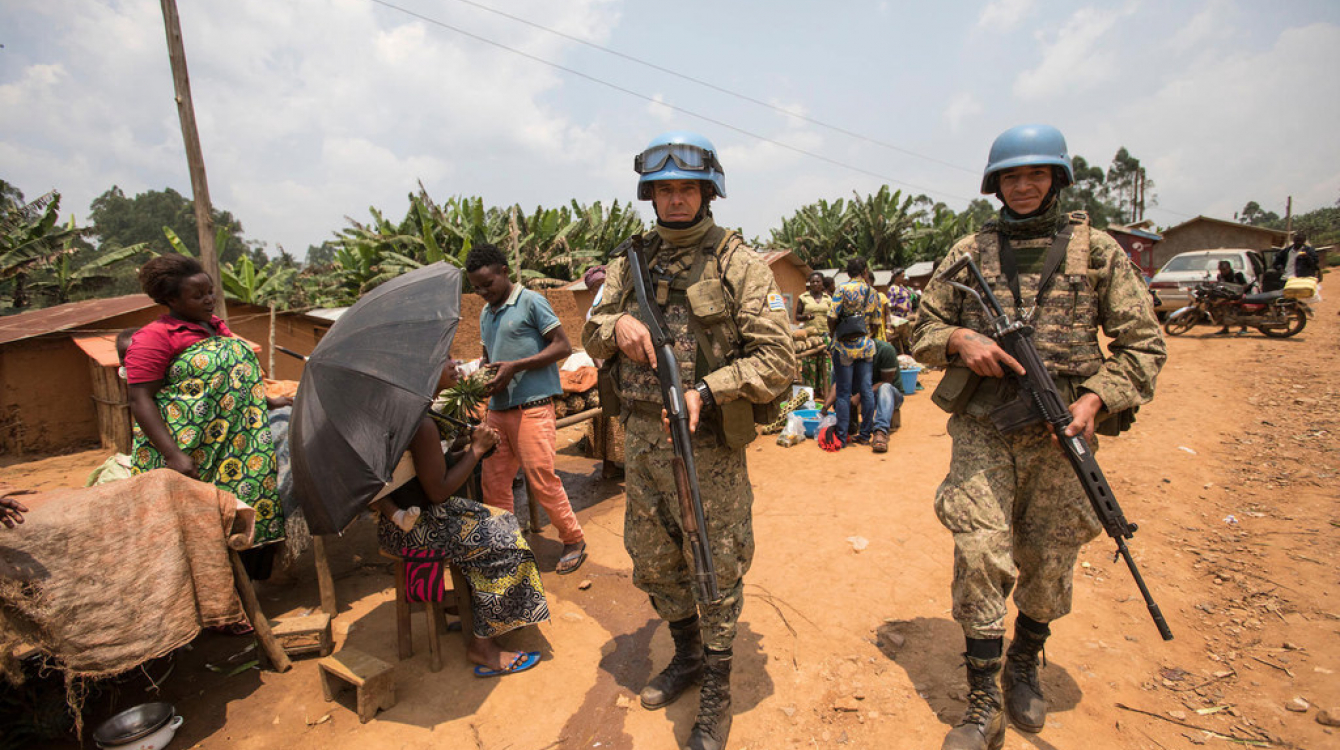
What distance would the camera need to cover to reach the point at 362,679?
2816 millimetres

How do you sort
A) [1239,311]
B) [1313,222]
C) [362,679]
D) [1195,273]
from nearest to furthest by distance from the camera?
[362,679], [1239,311], [1195,273], [1313,222]

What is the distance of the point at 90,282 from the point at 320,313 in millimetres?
9797

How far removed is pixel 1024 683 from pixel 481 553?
2515mm

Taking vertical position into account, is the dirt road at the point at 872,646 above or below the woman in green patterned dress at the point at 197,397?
below

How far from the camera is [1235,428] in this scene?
693cm

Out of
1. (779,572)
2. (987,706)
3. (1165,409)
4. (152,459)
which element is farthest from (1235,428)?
(152,459)

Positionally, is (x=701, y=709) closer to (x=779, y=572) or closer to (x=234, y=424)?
(x=779, y=572)

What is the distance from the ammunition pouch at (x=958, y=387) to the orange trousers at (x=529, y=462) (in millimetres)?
2407

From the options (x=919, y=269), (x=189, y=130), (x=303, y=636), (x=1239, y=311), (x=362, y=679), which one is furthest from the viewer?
(x=919, y=269)

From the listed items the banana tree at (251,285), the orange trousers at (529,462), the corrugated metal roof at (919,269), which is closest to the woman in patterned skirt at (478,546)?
the orange trousers at (529,462)

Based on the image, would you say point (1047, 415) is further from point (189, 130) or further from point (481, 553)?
point (189, 130)

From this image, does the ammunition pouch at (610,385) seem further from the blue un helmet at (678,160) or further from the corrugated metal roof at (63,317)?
the corrugated metal roof at (63,317)

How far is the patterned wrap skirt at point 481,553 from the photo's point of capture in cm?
308

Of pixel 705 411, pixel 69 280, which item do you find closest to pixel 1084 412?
pixel 705 411
